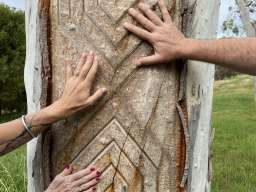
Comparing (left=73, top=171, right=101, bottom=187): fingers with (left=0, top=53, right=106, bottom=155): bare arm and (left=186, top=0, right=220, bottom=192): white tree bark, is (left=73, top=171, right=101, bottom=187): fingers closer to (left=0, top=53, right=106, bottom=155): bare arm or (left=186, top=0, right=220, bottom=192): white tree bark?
(left=0, top=53, right=106, bottom=155): bare arm

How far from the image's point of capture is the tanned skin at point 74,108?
2.09 meters

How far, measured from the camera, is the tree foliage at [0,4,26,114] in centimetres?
1747

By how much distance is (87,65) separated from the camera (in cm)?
208

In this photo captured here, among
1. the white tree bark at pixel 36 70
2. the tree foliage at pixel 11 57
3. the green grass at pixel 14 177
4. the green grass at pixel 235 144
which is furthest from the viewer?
the tree foliage at pixel 11 57

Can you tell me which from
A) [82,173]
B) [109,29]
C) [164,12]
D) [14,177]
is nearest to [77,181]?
[82,173]

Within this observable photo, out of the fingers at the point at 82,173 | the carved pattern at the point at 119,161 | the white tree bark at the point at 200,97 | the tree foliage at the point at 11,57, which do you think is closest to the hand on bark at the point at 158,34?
the white tree bark at the point at 200,97

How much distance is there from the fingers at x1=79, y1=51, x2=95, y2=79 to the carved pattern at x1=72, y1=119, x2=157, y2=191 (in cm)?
18

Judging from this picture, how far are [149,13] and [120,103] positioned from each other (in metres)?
0.31

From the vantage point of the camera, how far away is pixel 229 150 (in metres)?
10.5

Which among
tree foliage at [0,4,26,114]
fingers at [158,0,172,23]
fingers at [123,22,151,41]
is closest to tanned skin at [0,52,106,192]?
fingers at [123,22,151,41]

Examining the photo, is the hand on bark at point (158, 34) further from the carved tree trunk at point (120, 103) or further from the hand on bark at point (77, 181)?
the hand on bark at point (77, 181)

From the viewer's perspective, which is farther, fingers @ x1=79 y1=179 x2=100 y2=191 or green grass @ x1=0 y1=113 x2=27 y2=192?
green grass @ x1=0 y1=113 x2=27 y2=192

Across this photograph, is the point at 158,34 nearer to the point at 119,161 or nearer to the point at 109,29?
the point at 109,29

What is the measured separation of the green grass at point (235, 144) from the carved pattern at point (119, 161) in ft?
16.4
